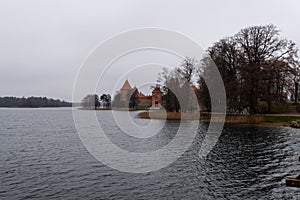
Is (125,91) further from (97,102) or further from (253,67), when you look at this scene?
(253,67)

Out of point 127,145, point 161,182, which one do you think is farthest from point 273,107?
point 161,182

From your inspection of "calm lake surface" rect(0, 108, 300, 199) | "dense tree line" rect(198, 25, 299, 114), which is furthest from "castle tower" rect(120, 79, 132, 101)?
"calm lake surface" rect(0, 108, 300, 199)

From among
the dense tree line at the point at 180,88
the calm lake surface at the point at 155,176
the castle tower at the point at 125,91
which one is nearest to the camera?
the calm lake surface at the point at 155,176

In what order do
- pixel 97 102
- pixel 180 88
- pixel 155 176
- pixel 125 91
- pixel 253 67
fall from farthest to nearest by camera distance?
pixel 97 102, pixel 125 91, pixel 180 88, pixel 253 67, pixel 155 176

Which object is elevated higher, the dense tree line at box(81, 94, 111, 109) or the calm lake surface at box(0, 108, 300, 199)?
the dense tree line at box(81, 94, 111, 109)

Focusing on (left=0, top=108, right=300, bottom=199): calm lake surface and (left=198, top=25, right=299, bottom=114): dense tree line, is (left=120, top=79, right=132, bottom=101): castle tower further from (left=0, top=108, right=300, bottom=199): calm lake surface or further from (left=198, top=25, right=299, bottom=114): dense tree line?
(left=0, top=108, right=300, bottom=199): calm lake surface

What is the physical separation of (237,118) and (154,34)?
23.6m

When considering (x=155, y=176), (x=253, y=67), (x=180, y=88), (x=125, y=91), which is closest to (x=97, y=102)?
(x=125, y=91)

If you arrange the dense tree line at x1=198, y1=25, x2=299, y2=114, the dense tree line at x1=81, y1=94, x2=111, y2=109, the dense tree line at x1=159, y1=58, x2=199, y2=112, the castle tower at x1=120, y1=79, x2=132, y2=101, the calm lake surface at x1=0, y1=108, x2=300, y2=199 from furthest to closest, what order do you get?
the dense tree line at x1=81, y1=94, x2=111, y2=109 < the castle tower at x1=120, y1=79, x2=132, y2=101 < the dense tree line at x1=159, y1=58, x2=199, y2=112 < the dense tree line at x1=198, y1=25, x2=299, y2=114 < the calm lake surface at x1=0, y1=108, x2=300, y2=199

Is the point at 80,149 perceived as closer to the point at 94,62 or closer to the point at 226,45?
the point at 94,62

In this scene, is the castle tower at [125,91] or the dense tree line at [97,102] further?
the dense tree line at [97,102]

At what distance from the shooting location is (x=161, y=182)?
13.8 metres

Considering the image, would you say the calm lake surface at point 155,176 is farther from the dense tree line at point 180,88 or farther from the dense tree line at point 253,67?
the dense tree line at point 180,88

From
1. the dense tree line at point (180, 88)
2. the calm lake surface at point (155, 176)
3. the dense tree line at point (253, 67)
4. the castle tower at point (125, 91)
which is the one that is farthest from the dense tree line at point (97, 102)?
the calm lake surface at point (155, 176)
